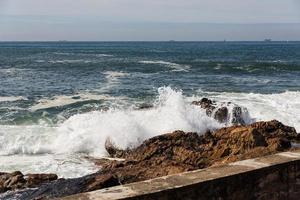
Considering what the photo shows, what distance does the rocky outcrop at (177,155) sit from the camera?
8062 millimetres

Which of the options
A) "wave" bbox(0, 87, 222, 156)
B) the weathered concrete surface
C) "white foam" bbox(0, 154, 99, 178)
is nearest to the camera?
the weathered concrete surface

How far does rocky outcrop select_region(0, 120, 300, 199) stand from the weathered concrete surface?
294cm

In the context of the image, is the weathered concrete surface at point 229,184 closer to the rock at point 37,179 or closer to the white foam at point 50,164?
the rock at point 37,179

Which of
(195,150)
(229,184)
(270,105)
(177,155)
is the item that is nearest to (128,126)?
(177,155)

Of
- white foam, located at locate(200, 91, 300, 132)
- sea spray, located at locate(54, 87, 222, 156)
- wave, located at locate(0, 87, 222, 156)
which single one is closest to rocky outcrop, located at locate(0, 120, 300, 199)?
sea spray, located at locate(54, 87, 222, 156)

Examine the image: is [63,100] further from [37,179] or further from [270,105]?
[37,179]

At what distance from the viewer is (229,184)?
4.54 metres

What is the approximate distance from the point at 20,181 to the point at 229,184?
5.49 meters

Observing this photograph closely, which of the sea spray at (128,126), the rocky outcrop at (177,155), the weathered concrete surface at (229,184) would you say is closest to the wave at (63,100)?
the sea spray at (128,126)

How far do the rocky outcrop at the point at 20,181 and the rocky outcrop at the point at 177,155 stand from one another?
0.03 m

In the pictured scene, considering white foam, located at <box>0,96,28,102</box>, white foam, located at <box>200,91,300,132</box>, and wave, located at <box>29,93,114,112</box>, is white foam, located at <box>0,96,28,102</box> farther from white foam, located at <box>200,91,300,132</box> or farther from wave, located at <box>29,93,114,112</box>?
white foam, located at <box>200,91,300,132</box>

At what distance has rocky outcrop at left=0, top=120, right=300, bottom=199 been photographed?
806cm

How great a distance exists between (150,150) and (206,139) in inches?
48.9

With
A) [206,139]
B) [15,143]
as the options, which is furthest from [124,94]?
[206,139]
